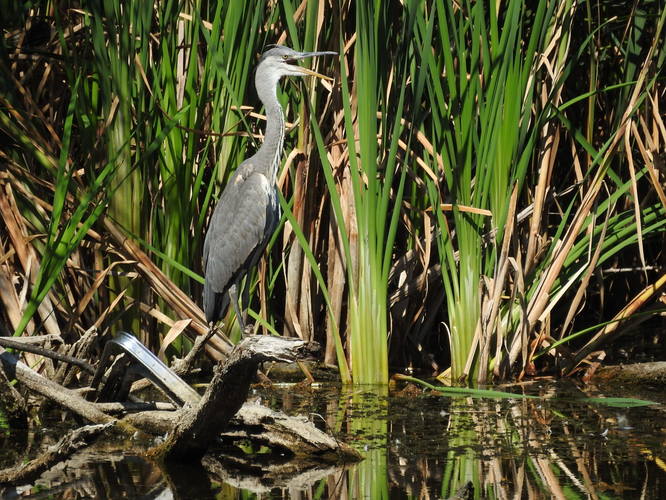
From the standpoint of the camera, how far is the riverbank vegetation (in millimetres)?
4406

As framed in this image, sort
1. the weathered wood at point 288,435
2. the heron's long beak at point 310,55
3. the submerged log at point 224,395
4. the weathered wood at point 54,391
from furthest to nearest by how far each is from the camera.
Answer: the heron's long beak at point 310,55 → the weathered wood at point 54,391 → the weathered wood at point 288,435 → the submerged log at point 224,395

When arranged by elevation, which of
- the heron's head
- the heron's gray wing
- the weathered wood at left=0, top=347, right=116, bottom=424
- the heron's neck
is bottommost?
the weathered wood at left=0, top=347, right=116, bottom=424

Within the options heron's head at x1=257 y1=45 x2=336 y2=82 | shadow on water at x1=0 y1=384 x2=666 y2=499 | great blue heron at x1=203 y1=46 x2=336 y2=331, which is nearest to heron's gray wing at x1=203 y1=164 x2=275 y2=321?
great blue heron at x1=203 y1=46 x2=336 y2=331

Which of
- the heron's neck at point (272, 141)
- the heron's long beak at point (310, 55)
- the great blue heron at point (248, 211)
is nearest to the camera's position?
the heron's long beak at point (310, 55)

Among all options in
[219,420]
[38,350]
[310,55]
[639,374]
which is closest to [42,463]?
[219,420]

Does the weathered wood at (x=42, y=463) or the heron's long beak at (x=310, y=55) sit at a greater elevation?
the heron's long beak at (x=310, y=55)

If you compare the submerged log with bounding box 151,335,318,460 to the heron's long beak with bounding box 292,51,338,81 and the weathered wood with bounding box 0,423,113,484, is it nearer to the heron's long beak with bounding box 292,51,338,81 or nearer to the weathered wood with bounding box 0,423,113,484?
the weathered wood with bounding box 0,423,113,484

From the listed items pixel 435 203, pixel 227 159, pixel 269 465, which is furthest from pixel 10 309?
pixel 435 203

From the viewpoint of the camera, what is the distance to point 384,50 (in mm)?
4379

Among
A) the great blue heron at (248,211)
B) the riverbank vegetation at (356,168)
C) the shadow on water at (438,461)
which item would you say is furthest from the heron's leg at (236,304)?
the shadow on water at (438,461)

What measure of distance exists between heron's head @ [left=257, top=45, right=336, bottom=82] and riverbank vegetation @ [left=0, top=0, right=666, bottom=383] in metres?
0.11

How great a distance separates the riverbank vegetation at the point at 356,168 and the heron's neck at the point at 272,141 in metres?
0.12

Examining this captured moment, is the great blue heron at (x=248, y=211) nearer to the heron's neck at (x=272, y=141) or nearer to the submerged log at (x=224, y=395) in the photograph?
the heron's neck at (x=272, y=141)

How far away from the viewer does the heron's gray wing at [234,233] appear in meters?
4.66
